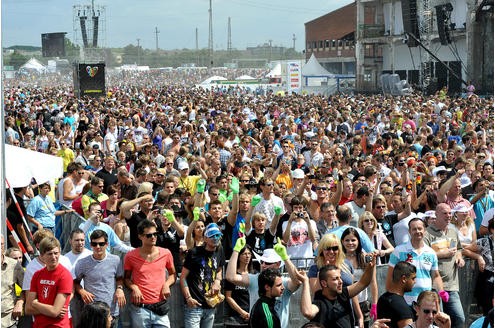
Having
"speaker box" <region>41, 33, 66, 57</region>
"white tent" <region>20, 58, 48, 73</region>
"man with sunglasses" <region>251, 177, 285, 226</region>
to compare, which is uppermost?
"speaker box" <region>41, 33, 66, 57</region>

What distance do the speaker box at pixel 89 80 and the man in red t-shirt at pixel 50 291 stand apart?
131 feet

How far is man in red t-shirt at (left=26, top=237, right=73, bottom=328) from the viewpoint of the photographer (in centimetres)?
732

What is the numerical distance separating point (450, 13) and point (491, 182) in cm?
4150

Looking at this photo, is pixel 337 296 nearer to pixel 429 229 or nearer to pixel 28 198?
pixel 429 229

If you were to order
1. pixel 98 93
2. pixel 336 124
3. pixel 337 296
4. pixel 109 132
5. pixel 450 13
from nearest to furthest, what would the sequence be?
pixel 337 296
pixel 109 132
pixel 336 124
pixel 98 93
pixel 450 13

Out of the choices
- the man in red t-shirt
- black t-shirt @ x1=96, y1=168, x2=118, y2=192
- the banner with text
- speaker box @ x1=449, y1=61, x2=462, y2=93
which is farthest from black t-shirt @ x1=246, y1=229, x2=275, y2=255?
the banner with text

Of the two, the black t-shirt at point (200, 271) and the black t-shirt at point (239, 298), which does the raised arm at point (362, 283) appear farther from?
the black t-shirt at point (200, 271)

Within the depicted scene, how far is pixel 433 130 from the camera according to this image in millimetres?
21625

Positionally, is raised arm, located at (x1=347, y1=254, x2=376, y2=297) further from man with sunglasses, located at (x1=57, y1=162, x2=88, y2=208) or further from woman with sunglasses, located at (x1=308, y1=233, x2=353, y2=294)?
man with sunglasses, located at (x1=57, y1=162, x2=88, y2=208)

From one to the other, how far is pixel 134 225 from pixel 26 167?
235 centimetres

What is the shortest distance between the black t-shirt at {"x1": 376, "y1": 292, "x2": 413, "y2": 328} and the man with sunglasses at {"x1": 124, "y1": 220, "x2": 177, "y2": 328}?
6.78 ft

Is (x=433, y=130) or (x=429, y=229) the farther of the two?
(x=433, y=130)

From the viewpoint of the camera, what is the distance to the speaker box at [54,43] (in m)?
98.7

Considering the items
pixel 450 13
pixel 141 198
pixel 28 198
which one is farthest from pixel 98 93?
pixel 141 198
